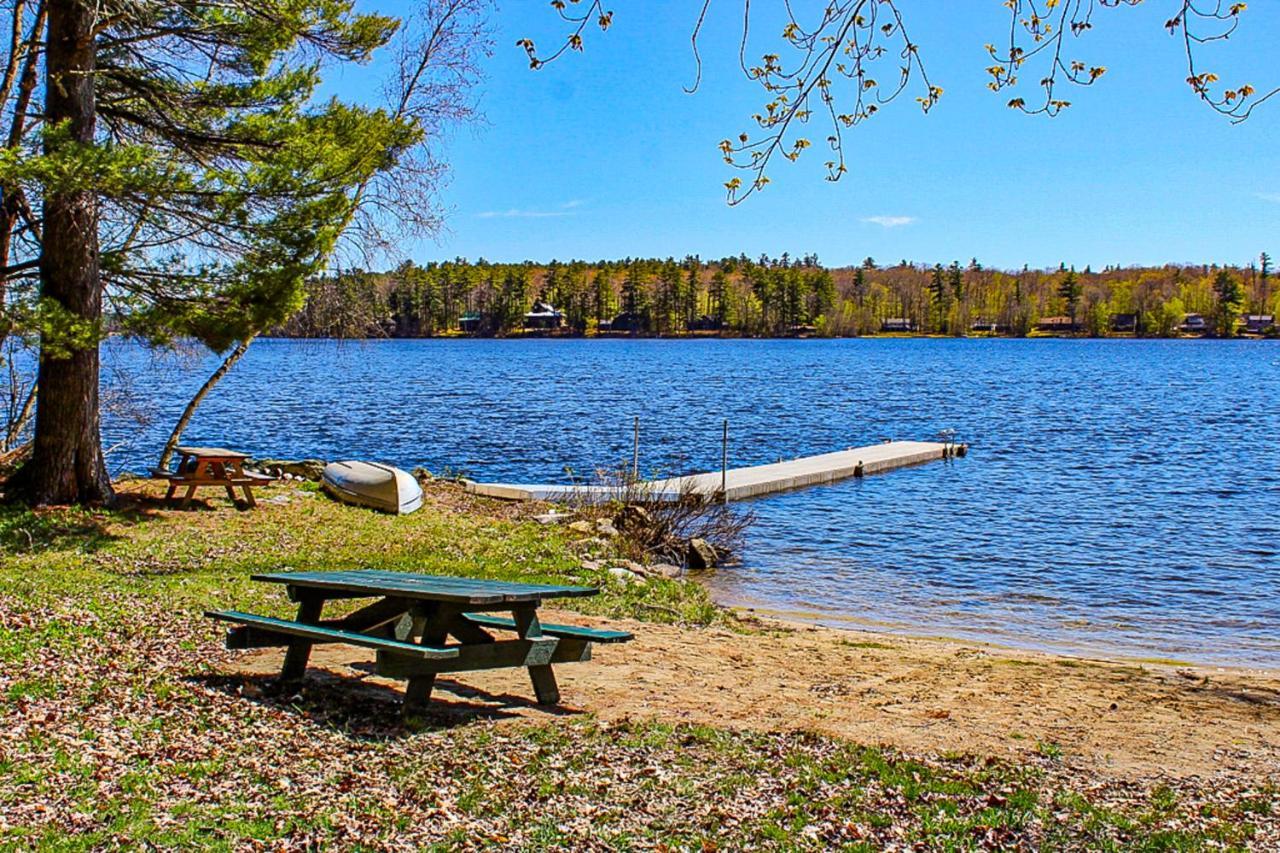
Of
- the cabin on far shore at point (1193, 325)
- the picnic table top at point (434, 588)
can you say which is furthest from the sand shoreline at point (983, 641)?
the cabin on far shore at point (1193, 325)

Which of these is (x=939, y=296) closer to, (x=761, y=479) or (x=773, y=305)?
(x=773, y=305)

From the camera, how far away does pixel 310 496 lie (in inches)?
637

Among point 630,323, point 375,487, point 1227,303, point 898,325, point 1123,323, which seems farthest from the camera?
point 898,325

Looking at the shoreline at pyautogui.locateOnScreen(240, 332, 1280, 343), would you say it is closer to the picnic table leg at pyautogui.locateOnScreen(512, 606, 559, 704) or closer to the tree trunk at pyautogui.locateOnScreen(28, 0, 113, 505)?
the tree trunk at pyautogui.locateOnScreen(28, 0, 113, 505)

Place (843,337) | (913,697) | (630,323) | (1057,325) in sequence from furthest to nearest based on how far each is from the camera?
(843,337) → (1057,325) → (630,323) → (913,697)

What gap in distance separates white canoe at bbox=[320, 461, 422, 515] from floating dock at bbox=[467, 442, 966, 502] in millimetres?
2524

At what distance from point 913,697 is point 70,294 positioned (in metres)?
10.3

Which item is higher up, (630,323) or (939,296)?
(939,296)

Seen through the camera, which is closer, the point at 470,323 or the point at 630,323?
the point at 630,323

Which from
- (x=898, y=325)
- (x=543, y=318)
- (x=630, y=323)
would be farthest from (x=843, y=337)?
(x=543, y=318)

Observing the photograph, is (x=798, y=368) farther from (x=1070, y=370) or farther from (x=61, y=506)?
(x=61, y=506)

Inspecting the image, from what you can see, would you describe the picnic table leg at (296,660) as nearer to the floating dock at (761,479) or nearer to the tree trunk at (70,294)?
the tree trunk at (70,294)

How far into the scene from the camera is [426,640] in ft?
20.9

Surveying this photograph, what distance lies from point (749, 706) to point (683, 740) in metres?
1.15
